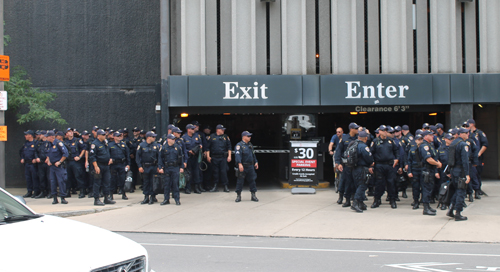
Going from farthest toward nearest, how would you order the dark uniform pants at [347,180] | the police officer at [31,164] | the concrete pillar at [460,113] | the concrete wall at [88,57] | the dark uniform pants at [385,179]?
the concrete wall at [88,57], the concrete pillar at [460,113], the police officer at [31,164], the dark uniform pants at [347,180], the dark uniform pants at [385,179]

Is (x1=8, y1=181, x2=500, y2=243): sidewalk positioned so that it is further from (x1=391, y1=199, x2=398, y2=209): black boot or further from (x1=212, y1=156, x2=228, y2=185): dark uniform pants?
(x1=212, y1=156, x2=228, y2=185): dark uniform pants

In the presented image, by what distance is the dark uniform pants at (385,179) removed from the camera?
1159cm

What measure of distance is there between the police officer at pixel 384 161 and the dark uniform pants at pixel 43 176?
31.3 feet

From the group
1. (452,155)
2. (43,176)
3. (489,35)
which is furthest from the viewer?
(489,35)

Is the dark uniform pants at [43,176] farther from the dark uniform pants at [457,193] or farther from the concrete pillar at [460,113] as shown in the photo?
the concrete pillar at [460,113]

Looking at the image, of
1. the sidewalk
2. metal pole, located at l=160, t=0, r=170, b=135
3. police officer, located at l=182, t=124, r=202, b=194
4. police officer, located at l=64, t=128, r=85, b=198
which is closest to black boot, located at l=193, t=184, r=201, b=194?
police officer, located at l=182, t=124, r=202, b=194

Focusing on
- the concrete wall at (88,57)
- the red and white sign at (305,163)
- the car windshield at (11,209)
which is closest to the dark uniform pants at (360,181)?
the red and white sign at (305,163)

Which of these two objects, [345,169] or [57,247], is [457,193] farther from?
[57,247]

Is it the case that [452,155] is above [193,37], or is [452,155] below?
below

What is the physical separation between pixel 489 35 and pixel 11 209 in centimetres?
1530

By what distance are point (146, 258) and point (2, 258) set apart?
1166 millimetres

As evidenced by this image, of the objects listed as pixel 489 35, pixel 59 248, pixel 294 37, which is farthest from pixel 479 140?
pixel 59 248

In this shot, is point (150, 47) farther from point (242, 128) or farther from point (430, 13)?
point (430, 13)

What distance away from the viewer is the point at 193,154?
47.9ft
